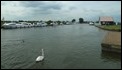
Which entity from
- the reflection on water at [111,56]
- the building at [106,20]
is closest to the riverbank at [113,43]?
the reflection on water at [111,56]

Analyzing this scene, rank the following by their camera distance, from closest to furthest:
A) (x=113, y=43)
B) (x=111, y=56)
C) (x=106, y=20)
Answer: (x=111, y=56)
(x=113, y=43)
(x=106, y=20)

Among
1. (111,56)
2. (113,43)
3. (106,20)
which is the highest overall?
(106,20)

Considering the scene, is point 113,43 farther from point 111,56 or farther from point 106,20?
point 106,20

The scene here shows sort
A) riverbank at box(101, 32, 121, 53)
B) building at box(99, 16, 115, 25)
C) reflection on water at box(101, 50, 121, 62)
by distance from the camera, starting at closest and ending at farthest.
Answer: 1. reflection on water at box(101, 50, 121, 62)
2. riverbank at box(101, 32, 121, 53)
3. building at box(99, 16, 115, 25)

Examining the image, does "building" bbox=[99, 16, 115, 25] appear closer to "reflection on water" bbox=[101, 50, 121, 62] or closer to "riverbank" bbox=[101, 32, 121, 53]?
"riverbank" bbox=[101, 32, 121, 53]

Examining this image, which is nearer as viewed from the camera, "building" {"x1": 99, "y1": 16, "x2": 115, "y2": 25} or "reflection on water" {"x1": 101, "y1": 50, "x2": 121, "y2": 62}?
"reflection on water" {"x1": 101, "y1": 50, "x2": 121, "y2": 62}

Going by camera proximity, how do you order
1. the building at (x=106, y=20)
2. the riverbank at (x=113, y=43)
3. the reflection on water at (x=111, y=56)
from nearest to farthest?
the reflection on water at (x=111, y=56), the riverbank at (x=113, y=43), the building at (x=106, y=20)

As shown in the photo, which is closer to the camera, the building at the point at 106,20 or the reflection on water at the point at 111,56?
the reflection on water at the point at 111,56

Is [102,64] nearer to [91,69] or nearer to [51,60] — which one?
[91,69]

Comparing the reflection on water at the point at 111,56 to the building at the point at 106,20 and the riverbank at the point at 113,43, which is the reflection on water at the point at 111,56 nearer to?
the riverbank at the point at 113,43

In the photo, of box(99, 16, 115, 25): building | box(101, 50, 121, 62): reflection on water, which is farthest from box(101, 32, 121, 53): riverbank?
box(99, 16, 115, 25): building

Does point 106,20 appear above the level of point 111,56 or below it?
above

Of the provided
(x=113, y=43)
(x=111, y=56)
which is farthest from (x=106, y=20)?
(x=111, y=56)
